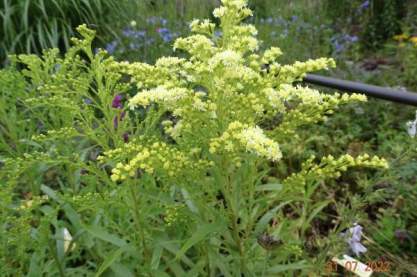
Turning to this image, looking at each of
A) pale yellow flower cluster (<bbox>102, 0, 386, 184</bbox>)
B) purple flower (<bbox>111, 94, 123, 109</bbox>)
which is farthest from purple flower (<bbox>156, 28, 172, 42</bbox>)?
pale yellow flower cluster (<bbox>102, 0, 386, 184</bbox>)

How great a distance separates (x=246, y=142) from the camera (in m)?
1.06

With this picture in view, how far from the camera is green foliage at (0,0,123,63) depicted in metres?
4.23

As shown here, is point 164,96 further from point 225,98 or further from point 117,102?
point 117,102

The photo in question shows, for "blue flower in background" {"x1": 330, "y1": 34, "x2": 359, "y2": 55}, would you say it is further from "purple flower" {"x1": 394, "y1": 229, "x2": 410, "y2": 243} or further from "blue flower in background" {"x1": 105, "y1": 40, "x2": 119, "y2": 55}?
"purple flower" {"x1": 394, "y1": 229, "x2": 410, "y2": 243}

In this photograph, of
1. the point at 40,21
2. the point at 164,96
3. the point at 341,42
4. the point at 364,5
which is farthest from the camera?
the point at 364,5

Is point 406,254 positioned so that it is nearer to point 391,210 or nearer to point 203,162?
point 391,210

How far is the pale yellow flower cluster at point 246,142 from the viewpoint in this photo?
1.05m

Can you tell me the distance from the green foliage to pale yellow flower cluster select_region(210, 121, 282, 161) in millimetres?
3432

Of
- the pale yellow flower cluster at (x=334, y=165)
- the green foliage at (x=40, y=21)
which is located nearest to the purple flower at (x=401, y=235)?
the pale yellow flower cluster at (x=334, y=165)

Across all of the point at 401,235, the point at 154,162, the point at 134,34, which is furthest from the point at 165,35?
the point at 154,162
